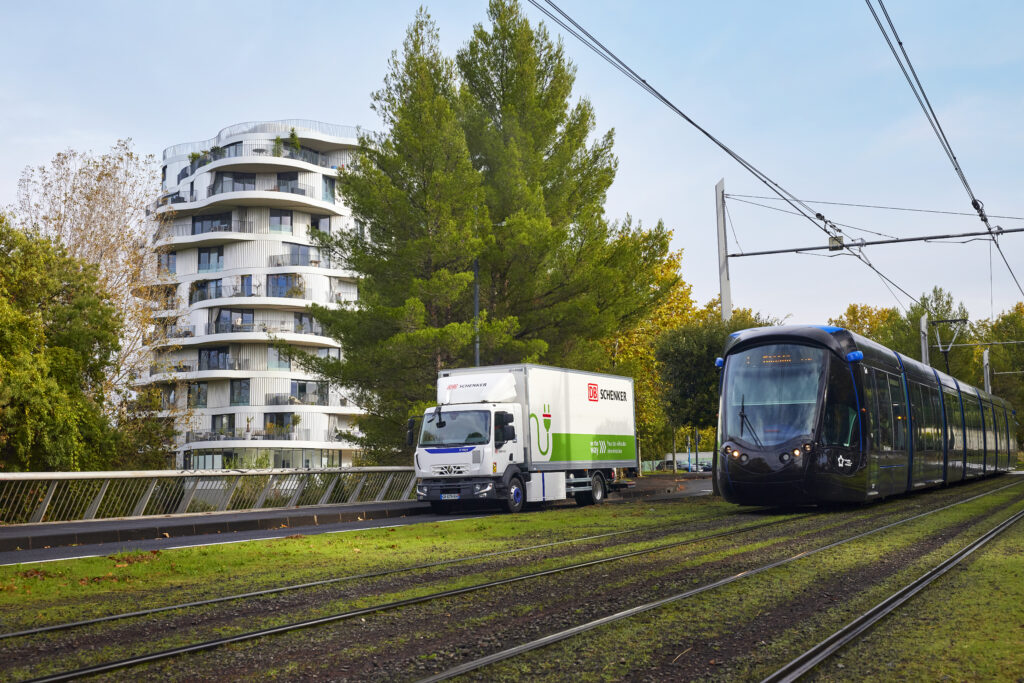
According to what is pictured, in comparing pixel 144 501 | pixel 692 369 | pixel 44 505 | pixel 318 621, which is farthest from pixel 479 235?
pixel 318 621

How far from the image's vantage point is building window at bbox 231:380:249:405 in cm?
6172

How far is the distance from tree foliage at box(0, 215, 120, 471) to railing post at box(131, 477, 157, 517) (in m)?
4.97

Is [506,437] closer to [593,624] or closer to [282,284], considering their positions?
[593,624]

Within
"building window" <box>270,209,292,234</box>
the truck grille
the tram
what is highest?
"building window" <box>270,209,292,234</box>

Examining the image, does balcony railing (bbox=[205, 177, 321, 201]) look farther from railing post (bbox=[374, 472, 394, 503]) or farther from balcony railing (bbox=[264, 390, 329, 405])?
railing post (bbox=[374, 472, 394, 503])

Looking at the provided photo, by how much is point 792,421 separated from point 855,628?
11.1 metres

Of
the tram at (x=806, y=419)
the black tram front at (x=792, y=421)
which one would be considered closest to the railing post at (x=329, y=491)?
the tram at (x=806, y=419)

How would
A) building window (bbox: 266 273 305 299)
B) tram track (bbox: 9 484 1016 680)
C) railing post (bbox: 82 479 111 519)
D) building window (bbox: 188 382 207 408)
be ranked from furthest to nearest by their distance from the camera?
1. building window (bbox: 266 273 305 299)
2. building window (bbox: 188 382 207 408)
3. railing post (bbox: 82 479 111 519)
4. tram track (bbox: 9 484 1016 680)

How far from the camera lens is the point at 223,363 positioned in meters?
62.8

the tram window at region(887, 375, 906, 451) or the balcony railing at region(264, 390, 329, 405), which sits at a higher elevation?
the balcony railing at region(264, 390, 329, 405)

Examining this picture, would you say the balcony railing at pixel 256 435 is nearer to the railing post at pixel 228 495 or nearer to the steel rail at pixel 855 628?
the railing post at pixel 228 495

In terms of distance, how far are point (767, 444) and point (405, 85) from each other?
19.6 metres

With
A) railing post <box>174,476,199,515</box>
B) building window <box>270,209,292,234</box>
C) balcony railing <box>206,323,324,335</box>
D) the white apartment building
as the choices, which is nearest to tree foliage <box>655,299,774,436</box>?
railing post <box>174,476,199,515</box>

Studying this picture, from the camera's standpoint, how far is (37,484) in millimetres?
17781
